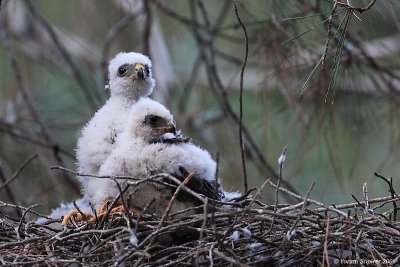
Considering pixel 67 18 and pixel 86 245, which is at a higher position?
pixel 67 18

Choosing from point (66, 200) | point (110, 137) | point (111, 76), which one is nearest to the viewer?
point (110, 137)

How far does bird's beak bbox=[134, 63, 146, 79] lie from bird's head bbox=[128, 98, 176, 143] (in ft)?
1.82

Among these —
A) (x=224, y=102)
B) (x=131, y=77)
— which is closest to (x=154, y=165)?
(x=131, y=77)

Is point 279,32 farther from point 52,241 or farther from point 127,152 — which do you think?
point 52,241

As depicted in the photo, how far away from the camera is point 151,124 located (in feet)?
16.4

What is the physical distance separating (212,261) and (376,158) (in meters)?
6.25

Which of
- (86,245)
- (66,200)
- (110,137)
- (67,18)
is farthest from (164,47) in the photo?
(86,245)

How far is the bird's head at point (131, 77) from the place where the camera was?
564cm

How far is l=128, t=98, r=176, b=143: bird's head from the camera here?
4973 millimetres

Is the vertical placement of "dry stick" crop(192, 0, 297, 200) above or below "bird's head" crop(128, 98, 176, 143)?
above

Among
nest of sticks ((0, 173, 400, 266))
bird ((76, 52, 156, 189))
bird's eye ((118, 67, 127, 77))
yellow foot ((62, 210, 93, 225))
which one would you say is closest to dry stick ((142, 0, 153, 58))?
bird ((76, 52, 156, 189))

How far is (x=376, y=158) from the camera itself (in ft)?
32.9

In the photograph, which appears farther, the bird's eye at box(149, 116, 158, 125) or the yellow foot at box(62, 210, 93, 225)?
the bird's eye at box(149, 116, 158, 125)

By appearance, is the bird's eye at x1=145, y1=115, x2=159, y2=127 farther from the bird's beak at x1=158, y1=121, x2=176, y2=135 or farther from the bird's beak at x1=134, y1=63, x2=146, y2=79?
the bird's beak at x1=134, y1=63, x2=146, y2=79
